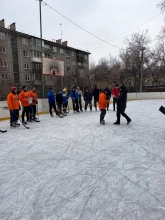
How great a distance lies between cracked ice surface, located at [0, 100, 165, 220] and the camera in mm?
1980

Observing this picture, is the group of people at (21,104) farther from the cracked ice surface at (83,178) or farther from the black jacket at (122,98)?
the black jacket at (122,98)

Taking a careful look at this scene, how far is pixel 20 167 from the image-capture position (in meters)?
3.17

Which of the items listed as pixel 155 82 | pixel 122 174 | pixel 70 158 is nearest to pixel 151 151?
pixel 122 174

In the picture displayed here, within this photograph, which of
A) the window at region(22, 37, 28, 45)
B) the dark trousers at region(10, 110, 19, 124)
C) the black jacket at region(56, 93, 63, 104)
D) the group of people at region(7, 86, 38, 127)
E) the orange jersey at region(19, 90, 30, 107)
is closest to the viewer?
the group of people at region(7, 86, 38, 127)

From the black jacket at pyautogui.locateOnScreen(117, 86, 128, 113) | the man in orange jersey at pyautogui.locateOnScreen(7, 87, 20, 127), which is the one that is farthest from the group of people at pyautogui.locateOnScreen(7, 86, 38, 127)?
the black jacket at pyautogui.locateOnScreen(117, 86, 128, 113)

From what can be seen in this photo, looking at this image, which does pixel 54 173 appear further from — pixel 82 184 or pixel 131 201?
pixel 131 201

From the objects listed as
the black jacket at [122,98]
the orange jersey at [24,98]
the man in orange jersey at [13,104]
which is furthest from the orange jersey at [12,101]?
the black jacket at [122,98]

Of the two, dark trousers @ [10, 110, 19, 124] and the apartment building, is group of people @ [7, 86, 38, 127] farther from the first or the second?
the apartment building

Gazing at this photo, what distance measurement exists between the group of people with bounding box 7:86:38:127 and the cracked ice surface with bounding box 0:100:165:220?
1.82m

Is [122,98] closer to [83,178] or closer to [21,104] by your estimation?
[83,178]

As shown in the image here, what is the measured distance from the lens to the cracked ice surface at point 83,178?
1980 millimetres

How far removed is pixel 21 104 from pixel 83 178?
5.52 m

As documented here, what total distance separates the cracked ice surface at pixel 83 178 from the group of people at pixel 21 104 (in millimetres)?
1818

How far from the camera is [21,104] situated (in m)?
7.39
